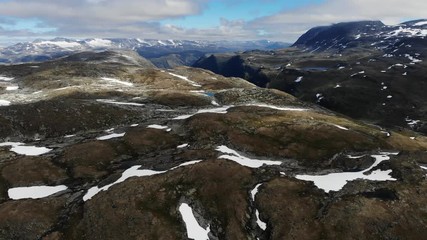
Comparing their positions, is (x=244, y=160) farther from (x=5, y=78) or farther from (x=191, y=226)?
(x=5, y=78)

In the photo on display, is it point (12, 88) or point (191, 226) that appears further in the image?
point (12, 88)

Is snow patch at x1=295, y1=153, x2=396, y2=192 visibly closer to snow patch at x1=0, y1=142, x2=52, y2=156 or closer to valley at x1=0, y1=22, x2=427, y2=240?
valley at x1=0, y1=22, x2=427, y2=240

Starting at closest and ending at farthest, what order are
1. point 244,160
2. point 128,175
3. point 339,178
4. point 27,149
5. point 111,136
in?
point 339,178 → point 128,175 → point 244,160 → point 27,149 → point 111,136

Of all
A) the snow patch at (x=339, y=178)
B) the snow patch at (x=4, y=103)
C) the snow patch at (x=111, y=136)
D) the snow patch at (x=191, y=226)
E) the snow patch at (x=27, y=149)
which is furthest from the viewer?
the snow patch at (x=4, y=103)

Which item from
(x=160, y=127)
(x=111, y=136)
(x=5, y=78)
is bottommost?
(x=5, y=78)

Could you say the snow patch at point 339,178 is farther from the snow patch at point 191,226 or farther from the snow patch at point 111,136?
the snow patch at point 111,136

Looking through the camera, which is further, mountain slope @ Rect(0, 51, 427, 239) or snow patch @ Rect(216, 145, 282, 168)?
snow patch @ Rect(216, 145, 282, 168)

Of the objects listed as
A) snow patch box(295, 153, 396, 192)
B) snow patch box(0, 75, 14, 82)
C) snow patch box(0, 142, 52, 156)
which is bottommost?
snow patch box(0, 75, 14, 82)

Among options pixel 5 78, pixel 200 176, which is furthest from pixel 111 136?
pixel 5 78

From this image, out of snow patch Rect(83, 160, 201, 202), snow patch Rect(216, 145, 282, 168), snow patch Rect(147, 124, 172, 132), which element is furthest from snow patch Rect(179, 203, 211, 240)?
snow patch Rect(147, 124, 172, 132)

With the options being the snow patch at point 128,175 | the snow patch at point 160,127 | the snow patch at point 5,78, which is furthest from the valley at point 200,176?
the snow patch at point 5,78

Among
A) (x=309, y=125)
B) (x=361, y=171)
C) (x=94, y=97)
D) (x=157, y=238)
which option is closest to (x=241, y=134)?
(x=309, y=125)
